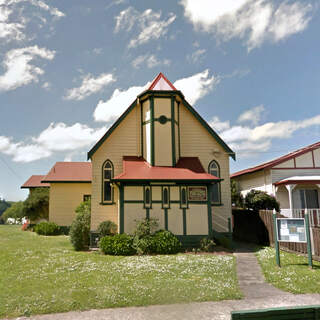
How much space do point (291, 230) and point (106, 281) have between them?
7380 millimetres

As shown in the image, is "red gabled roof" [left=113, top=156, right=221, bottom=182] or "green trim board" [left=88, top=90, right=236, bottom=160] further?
"green trim board" [left=88, top=90, right=236, bottom=160]

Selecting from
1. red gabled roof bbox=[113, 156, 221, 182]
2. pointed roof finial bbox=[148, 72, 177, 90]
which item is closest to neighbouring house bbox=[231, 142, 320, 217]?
red gabled roof bbox=[113, 156, 221, 182]

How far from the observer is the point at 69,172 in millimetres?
28453

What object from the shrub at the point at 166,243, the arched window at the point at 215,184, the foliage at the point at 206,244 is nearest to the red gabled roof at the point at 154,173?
the arched window at the point at 215,184

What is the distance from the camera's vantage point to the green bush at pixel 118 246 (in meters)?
14.3

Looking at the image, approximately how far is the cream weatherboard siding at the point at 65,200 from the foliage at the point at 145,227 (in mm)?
12762

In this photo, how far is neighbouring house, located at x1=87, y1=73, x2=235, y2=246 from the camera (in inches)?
622

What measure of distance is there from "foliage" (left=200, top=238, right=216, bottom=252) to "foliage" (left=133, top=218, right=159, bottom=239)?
261 cm

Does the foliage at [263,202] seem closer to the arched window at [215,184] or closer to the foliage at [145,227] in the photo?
the arched window at [215,184]

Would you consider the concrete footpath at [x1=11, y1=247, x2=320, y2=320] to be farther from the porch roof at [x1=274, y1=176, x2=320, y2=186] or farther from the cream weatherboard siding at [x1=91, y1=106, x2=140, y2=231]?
the porch roof at [x1=274, y1=176, x2=320, y2=186]

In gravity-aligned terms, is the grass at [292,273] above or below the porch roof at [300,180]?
below

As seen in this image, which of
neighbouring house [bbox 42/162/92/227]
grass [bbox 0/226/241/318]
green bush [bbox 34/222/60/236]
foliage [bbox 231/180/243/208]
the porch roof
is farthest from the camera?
neighbouring house [bbox 42/162/92/227]

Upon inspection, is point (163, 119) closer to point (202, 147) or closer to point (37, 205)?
point (202, 147)

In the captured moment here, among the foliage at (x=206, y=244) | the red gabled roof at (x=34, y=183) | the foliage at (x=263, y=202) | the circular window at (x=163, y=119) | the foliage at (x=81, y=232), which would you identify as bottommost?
the foliage at (x=206, y=244)
